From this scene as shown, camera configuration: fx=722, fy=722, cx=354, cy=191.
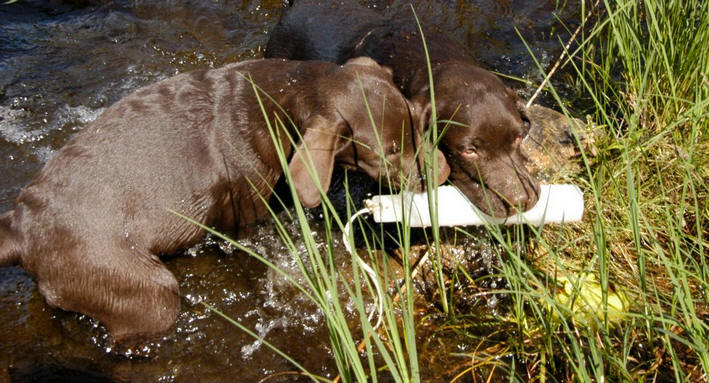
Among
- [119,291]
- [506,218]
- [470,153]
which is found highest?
[470,153]

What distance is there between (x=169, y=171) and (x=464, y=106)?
161cm

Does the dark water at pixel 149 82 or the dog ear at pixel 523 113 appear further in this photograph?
the dog ear at pixel 523 113

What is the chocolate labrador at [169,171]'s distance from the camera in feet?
11.0

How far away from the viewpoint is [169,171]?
3648mm

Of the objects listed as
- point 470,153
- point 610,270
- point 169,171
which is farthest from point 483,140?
point 169,171

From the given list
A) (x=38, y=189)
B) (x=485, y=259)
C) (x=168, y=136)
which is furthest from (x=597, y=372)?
(x=38, y=189)

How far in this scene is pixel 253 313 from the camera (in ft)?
13.1

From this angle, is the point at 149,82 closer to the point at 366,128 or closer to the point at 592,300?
the point at 366,128

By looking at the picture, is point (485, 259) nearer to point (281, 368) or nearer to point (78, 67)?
point (281, 368)

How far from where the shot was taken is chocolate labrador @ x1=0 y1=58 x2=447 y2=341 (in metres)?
3.35

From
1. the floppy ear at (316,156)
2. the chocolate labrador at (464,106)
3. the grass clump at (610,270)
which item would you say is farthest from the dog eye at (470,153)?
the floppy ear at (316,156)

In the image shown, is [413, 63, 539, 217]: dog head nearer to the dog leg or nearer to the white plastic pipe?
the white plastic pipe

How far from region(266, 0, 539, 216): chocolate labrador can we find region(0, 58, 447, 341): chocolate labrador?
271mm

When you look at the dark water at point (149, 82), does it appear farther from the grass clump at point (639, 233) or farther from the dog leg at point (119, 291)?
the grass clump at point (639, 233)
